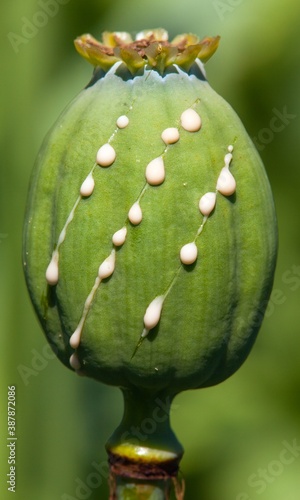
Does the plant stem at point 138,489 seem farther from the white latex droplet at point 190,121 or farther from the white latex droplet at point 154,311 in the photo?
the white latex droplet at point 190,121

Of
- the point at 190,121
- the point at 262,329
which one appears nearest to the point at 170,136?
the point at 190,121

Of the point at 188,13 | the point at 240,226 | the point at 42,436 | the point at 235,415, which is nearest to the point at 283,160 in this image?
the point at 188,13

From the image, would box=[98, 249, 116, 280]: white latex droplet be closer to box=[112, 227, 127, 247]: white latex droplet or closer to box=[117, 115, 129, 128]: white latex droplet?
box=[112, 227, 127, 247]: white latex droplet

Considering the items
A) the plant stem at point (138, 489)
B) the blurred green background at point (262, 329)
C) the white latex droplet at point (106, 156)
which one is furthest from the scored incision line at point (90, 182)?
the blurred green background at point (262, 329)

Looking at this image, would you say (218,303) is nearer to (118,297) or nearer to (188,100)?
(118,297)

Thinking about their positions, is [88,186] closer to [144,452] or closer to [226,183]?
[226,183]

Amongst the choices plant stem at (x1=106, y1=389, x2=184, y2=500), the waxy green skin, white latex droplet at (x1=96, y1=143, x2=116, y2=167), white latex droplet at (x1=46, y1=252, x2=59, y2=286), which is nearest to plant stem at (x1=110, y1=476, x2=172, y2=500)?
plant stem at (x1=106, y1=389, x2=184, y2=500)

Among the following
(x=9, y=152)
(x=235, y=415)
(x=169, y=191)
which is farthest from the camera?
(x=235, y=415)
